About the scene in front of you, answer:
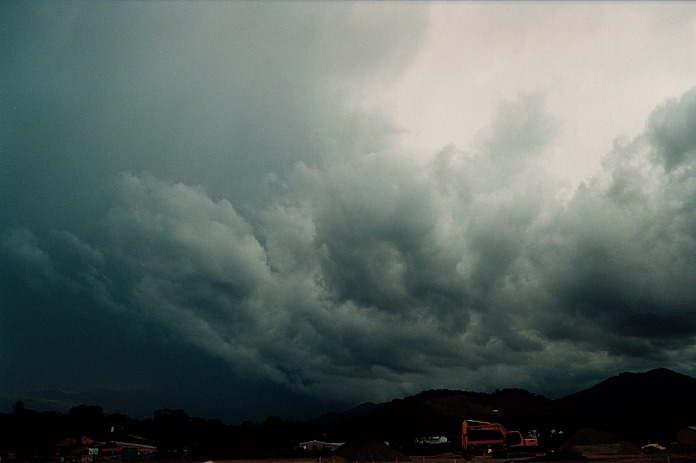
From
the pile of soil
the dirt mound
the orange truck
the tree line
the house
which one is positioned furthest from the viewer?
the house

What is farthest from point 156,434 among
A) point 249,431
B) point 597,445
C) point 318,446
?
point 597,445

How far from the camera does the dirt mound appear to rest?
72875 millimetres

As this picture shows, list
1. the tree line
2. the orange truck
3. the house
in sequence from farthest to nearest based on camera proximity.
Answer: the house, the tree line, the orange truck

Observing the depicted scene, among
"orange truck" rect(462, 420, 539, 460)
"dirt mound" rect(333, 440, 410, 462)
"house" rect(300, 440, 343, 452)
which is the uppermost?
"orange truck" rect(462, 420, 539, 460)

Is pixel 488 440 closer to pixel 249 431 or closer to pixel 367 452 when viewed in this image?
pixel 367 452

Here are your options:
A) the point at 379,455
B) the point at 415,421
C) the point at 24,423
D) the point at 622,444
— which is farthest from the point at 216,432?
the point at 622,444

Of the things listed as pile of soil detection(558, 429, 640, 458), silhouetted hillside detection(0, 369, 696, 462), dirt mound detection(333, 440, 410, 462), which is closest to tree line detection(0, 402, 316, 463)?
silhouetted hillside detection(0, 369, 696, 462)

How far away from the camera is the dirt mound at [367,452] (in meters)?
72.9

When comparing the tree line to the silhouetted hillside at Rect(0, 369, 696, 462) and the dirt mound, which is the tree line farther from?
the dirt mound

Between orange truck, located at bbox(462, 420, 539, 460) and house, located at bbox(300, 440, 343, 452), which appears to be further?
house, located at bbox(300, 440, 343, 452)

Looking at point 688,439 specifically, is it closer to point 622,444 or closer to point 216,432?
point 622,444

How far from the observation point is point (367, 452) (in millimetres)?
73750

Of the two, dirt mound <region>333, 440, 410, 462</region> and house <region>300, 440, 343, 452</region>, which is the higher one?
dirt mound <region>333, 440, 410, 462</region>

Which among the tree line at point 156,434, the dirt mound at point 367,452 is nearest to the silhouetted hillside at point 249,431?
the tree line at point 156,434
